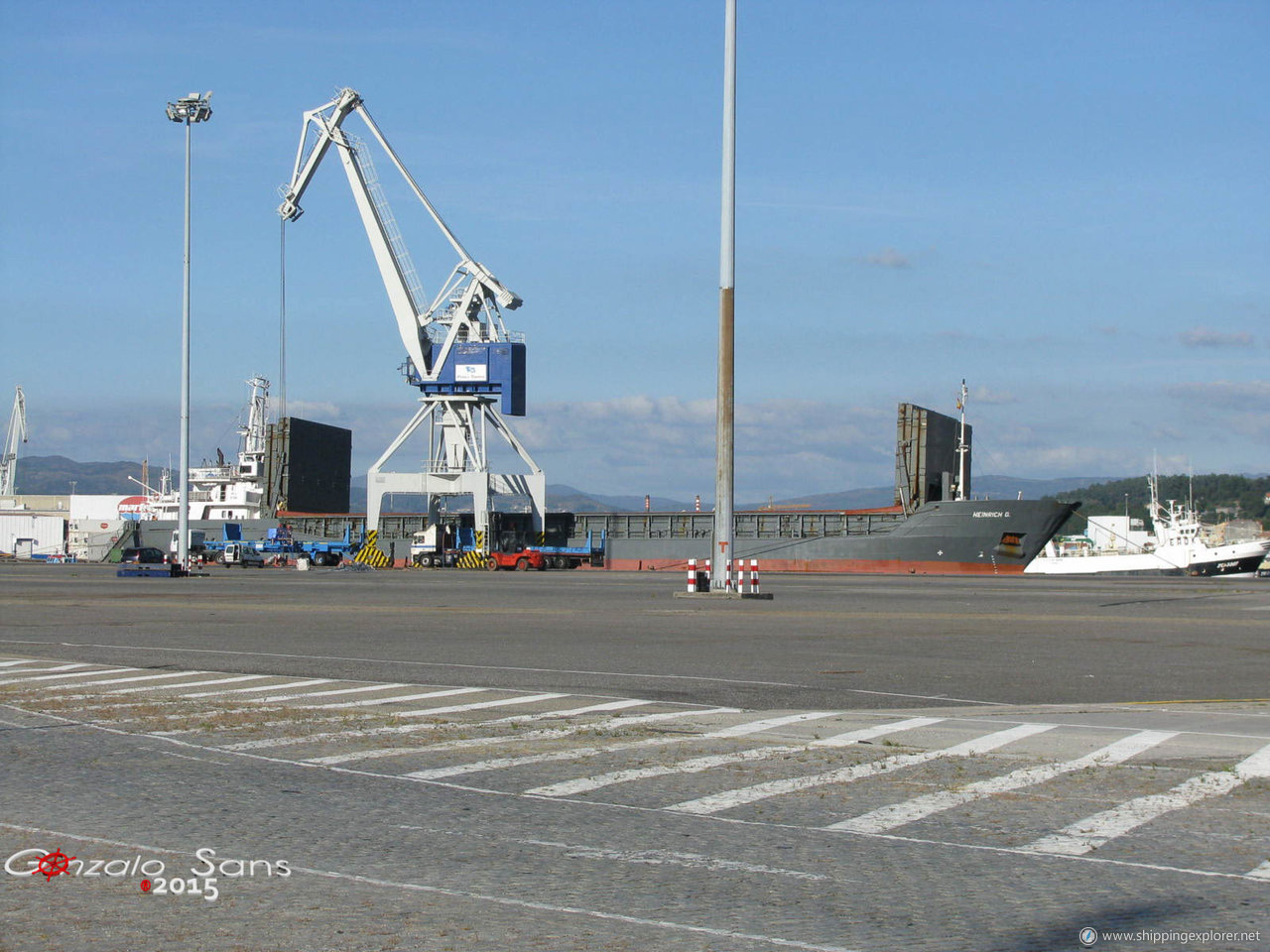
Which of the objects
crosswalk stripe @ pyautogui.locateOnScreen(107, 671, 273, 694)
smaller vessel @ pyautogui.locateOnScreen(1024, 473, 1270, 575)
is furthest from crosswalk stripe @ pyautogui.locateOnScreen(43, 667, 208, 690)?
smaller vessel @ pyautogui.locateOnScreen(1024, 473, 1270, 575)

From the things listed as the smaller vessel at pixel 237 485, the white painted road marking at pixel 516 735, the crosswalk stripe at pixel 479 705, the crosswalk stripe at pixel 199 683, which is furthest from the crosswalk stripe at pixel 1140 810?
the smaller vessel at pixel 237 485

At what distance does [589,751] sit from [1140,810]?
3.85 metres

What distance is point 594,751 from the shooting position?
923 cm

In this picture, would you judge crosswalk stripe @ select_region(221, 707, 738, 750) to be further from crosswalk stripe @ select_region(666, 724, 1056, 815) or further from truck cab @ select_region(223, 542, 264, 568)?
truck cab @ select_region(223, 542, 264, 568)

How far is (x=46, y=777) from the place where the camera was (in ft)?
26.4

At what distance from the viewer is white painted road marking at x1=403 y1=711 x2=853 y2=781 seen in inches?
332

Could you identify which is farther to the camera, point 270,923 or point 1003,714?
point 1003,714

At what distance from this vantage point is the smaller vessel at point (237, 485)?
310ft

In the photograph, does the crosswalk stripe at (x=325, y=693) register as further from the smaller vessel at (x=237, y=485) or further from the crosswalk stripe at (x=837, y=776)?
the smaller vessel at (x=237, y=485)

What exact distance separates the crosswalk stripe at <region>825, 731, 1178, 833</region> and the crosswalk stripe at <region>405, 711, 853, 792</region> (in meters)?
2.47

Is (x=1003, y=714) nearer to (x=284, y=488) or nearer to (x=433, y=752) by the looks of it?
(x=433, y=752)

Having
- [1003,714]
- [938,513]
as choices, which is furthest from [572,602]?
[938,513]

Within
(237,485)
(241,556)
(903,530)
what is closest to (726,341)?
(903,530)

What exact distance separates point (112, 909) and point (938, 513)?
6297 centimetres
